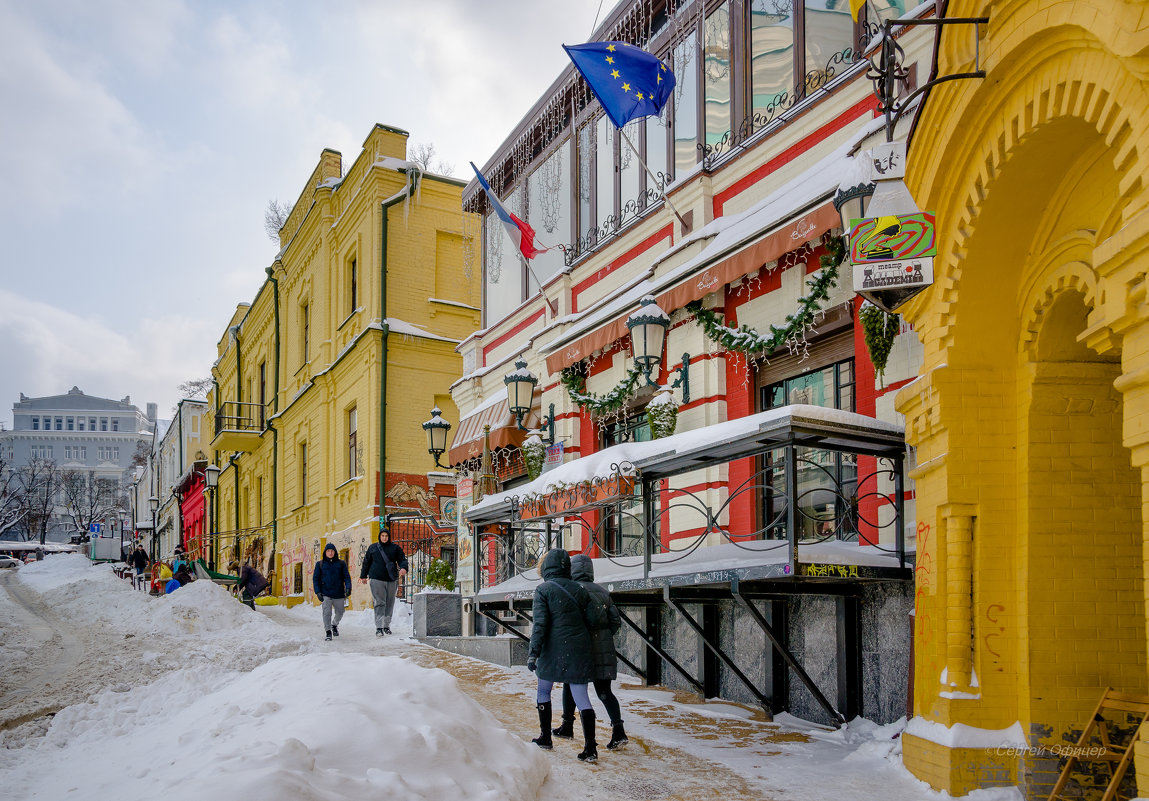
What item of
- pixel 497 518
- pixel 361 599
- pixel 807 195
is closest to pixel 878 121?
pixel 807 195

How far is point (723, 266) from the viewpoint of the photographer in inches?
398

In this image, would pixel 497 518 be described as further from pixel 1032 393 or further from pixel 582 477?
pixel 1032 393

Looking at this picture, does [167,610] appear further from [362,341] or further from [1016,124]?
[1016,124]

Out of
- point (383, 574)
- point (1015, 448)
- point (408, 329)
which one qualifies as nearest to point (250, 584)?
point (408, 329)

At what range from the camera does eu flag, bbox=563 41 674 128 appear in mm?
11523

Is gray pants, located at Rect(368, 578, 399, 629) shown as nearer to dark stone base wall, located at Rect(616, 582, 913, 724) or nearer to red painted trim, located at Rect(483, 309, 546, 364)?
red painted trim, located at Rect(483, 309, 546, 364)

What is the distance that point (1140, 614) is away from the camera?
626 cm

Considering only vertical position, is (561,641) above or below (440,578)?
above

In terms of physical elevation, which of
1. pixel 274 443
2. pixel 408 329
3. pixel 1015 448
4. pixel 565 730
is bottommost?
pixel 565 730

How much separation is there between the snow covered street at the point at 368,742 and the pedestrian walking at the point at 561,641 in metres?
0.33

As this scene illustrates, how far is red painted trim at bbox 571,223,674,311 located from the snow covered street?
5.50 meters

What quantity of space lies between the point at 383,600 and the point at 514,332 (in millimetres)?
4997

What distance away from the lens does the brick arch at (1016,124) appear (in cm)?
488

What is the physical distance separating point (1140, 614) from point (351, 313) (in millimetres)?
22123
